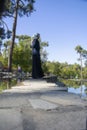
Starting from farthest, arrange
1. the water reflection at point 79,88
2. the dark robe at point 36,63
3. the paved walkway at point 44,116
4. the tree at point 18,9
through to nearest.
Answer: the tree at point 18,9 → the dark robe at point 36,63 → the water reflection at point 79,88 → the paved walkway at point 44,116

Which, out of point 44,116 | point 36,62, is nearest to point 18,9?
point 36,62

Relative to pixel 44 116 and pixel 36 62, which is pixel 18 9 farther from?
pixel 44 116

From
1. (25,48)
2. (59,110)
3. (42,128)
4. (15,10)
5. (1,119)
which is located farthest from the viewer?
(25,48)

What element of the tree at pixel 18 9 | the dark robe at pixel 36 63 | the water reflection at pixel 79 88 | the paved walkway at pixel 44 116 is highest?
the tree at pixel 18 9

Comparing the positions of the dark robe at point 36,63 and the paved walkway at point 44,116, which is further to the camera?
the dark robe at point 36,63

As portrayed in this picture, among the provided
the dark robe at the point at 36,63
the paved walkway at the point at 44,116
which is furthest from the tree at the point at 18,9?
the paved walkway at the point at 44,116

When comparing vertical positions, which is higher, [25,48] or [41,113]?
[25,48]

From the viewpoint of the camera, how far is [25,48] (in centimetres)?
6384

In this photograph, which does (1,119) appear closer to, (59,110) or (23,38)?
(59,110)

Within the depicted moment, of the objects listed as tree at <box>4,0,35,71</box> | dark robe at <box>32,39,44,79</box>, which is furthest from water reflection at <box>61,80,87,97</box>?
tree at <box>4,0,35,71</box>

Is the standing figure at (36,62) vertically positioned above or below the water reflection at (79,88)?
above

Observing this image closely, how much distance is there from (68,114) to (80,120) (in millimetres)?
408

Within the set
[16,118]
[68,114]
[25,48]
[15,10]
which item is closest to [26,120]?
[16,118]

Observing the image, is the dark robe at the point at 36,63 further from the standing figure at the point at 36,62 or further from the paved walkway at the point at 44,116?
the paved walkway at the point at 44,116
